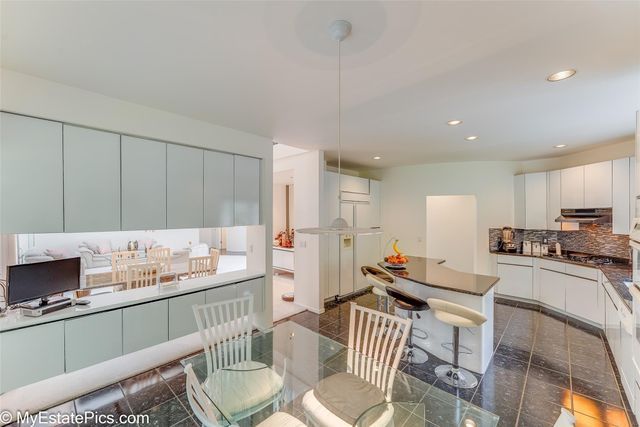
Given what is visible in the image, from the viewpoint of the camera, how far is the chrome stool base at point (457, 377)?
2527 mm

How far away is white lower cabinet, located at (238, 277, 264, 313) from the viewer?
10.9ft

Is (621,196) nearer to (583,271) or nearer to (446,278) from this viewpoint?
(583,271)

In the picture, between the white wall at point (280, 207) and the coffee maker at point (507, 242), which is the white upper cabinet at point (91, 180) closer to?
the white wall at point (280, 207)

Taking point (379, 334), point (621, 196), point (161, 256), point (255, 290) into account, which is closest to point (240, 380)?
point (379, 334)

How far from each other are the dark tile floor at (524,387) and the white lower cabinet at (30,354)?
42 centimetres

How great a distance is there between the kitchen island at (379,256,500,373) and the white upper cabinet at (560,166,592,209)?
243 cm

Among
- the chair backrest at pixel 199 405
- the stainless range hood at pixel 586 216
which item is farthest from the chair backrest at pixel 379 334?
the stainless range hood at pixel 586 216

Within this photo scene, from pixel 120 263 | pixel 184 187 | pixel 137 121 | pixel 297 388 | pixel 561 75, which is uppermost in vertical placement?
pixel 561 75

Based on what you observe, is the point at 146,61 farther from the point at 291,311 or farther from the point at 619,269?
the point at 619,269

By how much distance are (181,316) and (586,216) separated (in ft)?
18.4

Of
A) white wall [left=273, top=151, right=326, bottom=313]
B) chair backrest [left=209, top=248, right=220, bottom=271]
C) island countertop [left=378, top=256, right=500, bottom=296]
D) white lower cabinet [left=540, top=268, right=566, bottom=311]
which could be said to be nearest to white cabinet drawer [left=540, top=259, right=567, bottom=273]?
white lower cabinet [left=540, top=268, right=566, bottom=311]

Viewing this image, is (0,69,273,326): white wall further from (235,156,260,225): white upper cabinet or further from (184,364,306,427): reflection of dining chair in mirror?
(184,364,306,427): reflection of dining chair in mirror

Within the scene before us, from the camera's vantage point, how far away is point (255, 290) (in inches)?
137

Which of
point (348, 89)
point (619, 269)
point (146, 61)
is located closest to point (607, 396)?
point (619, 269)
